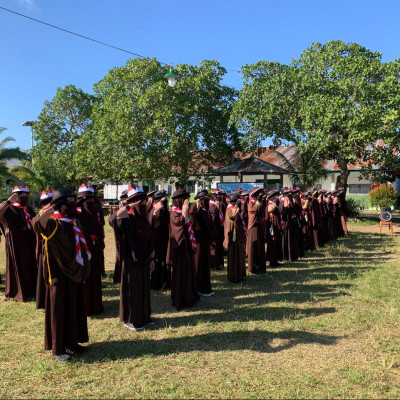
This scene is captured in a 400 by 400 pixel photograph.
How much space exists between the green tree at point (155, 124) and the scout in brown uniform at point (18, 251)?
12.8 metres

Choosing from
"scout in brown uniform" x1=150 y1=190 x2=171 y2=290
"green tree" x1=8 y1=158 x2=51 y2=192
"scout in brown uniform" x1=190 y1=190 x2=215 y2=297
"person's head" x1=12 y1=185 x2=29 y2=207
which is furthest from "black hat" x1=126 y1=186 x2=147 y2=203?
"green tree" x1=8 y1=158 x2=51 y2=192

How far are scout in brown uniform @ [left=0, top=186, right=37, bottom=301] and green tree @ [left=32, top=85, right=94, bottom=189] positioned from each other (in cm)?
2211

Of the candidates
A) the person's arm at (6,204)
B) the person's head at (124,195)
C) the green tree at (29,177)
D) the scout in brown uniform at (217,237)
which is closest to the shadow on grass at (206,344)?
the person's head at (124,195)

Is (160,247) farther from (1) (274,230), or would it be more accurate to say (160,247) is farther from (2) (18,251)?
(1) (274,230)

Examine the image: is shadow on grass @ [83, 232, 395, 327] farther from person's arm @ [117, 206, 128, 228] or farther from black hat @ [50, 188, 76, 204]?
black hat @ [50, 188, 76, 204]

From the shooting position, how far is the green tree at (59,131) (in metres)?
29.0

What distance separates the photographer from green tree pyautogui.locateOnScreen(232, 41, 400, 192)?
18.5 metres

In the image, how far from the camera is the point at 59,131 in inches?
1168

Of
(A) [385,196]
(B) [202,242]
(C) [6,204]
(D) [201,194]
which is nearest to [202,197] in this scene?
(D) [201,194]

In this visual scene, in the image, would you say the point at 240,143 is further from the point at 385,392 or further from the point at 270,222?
the point at 385,392

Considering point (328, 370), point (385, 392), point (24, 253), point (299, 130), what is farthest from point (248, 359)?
point (299, 130)

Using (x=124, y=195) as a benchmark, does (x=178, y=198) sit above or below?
below

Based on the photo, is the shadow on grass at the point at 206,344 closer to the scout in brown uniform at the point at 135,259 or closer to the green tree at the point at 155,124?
the scout in brown uniform at the point at 135,259

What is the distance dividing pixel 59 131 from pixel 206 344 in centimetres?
2788
